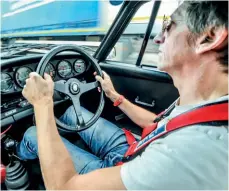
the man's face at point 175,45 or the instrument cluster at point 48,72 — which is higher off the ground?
the man's face at point 175,45

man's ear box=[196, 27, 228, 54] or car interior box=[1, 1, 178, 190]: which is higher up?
man's ear box=[196, 27, 228, 54]

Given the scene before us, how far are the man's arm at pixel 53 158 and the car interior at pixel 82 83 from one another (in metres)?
0.27

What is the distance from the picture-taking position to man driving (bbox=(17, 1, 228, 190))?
0.62 metres

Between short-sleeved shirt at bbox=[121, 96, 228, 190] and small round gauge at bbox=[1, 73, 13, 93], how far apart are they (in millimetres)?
911

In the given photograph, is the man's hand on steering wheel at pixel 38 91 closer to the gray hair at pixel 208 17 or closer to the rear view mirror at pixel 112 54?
the gray hair at pixel 208 17

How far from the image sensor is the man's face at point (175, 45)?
82 cm

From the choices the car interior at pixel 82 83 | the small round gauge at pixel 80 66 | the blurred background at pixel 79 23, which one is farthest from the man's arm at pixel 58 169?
the blurred background at pixel 79 23

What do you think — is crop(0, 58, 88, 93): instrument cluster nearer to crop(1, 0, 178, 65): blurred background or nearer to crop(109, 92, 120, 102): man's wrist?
crop(109, 92, 120, 102): man's wrist

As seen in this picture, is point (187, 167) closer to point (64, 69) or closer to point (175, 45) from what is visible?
point (175, 45)

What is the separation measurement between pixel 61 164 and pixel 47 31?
3.00m

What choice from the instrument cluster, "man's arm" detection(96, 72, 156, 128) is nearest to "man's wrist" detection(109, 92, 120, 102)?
"man's arm" detection(96, 72, 156, 128)

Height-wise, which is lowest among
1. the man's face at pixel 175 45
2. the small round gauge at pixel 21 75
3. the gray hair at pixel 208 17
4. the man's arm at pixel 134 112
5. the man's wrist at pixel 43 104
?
the man's arm at pixel 134 112

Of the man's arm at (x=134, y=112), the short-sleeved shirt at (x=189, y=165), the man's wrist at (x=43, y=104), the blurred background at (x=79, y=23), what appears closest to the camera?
the short-sleeved shirt at (x=189, y=165)

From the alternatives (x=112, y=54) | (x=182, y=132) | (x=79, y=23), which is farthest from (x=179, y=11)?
(x=79, y=23)
